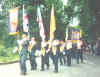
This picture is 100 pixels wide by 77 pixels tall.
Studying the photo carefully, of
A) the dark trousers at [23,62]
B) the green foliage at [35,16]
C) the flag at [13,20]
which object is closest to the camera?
the dark trousers at [23,62]

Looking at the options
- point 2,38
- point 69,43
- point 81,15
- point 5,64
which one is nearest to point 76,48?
point 69,43

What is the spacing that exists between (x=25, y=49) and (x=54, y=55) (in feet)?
4.94

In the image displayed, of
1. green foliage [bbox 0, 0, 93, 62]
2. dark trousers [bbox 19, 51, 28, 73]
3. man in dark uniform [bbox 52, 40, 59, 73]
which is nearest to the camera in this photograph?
dark trousers [bbox 19, 51, 28, 73]

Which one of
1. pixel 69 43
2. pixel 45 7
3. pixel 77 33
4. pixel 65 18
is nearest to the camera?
pixel 69 43

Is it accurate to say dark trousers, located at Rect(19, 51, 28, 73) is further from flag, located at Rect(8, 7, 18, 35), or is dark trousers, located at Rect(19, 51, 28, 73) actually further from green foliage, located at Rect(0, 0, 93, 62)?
green foliage, located at Rect(0, 0, 93, 62)

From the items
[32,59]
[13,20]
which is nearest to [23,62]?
[32,59]

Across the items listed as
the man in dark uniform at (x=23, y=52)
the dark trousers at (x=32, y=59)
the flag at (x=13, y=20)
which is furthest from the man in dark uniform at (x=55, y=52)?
the flag at (x=13, y=20)

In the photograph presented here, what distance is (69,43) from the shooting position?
1517 centimetres

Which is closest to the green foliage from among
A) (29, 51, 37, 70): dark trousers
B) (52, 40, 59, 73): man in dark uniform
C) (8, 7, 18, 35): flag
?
(29, 51, 37, 70): dark trousers

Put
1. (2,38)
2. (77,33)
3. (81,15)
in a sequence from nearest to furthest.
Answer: (77,33)
(2,38)
(81,15)

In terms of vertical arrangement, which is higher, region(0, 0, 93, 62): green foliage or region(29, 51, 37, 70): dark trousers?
region(0, 0, 93, 62): green foliage

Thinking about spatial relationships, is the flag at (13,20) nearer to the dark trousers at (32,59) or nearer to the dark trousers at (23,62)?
the dark trousers at (32,59)

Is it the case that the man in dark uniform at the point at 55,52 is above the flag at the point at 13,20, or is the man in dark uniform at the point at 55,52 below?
below

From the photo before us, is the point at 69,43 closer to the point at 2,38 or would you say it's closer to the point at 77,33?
the point at 77,33
